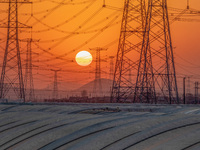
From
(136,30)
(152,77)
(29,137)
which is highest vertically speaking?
(136,30)

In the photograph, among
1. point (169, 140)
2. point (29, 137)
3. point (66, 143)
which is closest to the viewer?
point (169, 140)

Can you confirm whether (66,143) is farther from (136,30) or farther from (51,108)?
(136,30)

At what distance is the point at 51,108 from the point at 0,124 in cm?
860

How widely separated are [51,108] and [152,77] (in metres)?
26.5

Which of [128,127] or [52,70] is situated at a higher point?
[52,70]

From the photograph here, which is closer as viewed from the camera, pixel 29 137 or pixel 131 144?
pixel 131 144

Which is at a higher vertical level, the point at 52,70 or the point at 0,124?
the point at 52,70

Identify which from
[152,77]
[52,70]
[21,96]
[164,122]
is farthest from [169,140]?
[52,70]

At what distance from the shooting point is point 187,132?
10938 mm

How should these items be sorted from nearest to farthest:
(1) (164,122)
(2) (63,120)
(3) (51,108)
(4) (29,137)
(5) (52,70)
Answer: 1. (1) (164,122)
2. (4) (29,137)
3. (2) (63,120)
4. (3) (51,108)
5. (5) (52,70)

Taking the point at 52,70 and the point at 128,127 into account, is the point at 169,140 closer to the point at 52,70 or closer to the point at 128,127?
the point at 128,127

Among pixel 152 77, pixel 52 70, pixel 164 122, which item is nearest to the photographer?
pixel 164 122

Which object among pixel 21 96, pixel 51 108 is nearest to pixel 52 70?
pixel 21 96

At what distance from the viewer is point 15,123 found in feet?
56.1
